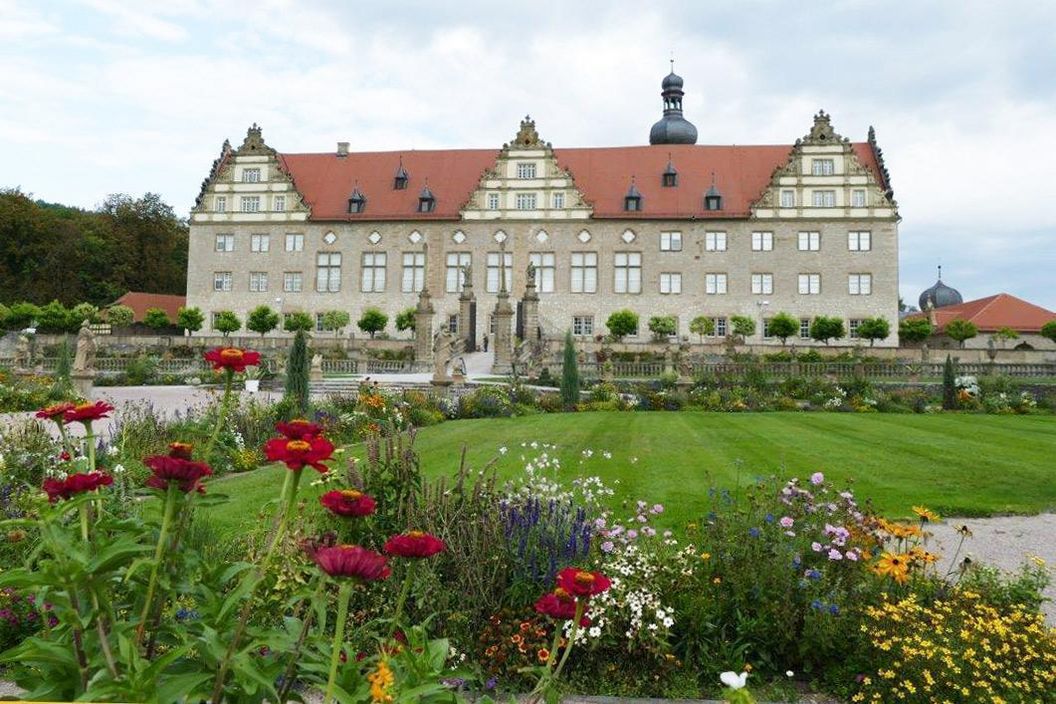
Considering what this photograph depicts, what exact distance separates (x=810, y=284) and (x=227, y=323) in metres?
33.9

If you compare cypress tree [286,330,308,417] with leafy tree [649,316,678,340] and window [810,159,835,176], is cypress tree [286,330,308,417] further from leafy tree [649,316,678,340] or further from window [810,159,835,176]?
window [810,159,835,176]

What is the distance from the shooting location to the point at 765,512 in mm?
5082

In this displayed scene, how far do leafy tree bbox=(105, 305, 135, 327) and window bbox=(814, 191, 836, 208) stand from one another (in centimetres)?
4090

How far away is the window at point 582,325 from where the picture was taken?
140 feet

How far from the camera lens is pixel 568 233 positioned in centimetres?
4316

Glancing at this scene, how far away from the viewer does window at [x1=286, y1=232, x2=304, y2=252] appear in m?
45.0

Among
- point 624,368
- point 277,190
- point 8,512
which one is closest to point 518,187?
point 277,190

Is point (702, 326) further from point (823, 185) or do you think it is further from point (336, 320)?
point (336, 320)

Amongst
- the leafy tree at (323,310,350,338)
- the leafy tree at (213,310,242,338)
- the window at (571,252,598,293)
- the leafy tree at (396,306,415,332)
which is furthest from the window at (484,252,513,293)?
the leafy tree at (213,310,242,338)

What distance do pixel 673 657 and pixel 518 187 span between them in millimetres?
41032

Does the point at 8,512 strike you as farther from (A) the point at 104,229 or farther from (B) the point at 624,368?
(A) the point at 104,229

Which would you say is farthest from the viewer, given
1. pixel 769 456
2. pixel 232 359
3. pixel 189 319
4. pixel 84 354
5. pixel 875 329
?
pixel 189 319

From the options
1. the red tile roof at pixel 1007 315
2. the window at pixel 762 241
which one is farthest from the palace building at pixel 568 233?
the red tile roof at pixel 1007 315

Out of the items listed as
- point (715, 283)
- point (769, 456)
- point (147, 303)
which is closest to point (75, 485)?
point (769, 456)
